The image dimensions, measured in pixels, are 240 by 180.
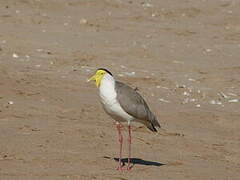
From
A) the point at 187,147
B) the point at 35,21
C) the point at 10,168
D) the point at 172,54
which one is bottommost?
the point at 10,168

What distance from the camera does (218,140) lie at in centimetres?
1020

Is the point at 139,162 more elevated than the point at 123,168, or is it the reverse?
the point at 139,162

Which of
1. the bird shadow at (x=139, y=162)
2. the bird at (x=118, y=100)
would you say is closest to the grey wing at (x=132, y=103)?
the bird at (x=118, y=100)

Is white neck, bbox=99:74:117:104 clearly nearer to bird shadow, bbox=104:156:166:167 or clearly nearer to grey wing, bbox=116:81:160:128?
grey wing, bbox=116:81:160:128

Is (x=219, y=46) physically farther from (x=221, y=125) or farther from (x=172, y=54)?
(x=221, y=125)

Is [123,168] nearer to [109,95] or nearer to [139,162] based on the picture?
[139,162]

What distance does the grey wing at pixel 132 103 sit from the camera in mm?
8070

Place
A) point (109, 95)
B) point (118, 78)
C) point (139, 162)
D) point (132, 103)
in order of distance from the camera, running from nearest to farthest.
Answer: point (109, 95)
point (132, 103)
point (139, 162)
point (118, 78)

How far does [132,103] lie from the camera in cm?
816

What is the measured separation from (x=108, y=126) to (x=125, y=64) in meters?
4.32

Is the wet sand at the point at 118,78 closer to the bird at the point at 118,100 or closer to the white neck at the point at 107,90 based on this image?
the bird at the point at 118,100

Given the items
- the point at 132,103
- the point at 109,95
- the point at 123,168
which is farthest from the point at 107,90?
the point at 123,168

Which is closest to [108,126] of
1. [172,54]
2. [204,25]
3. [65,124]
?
[65,124]

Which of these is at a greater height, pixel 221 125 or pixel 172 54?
pixel 172 54
